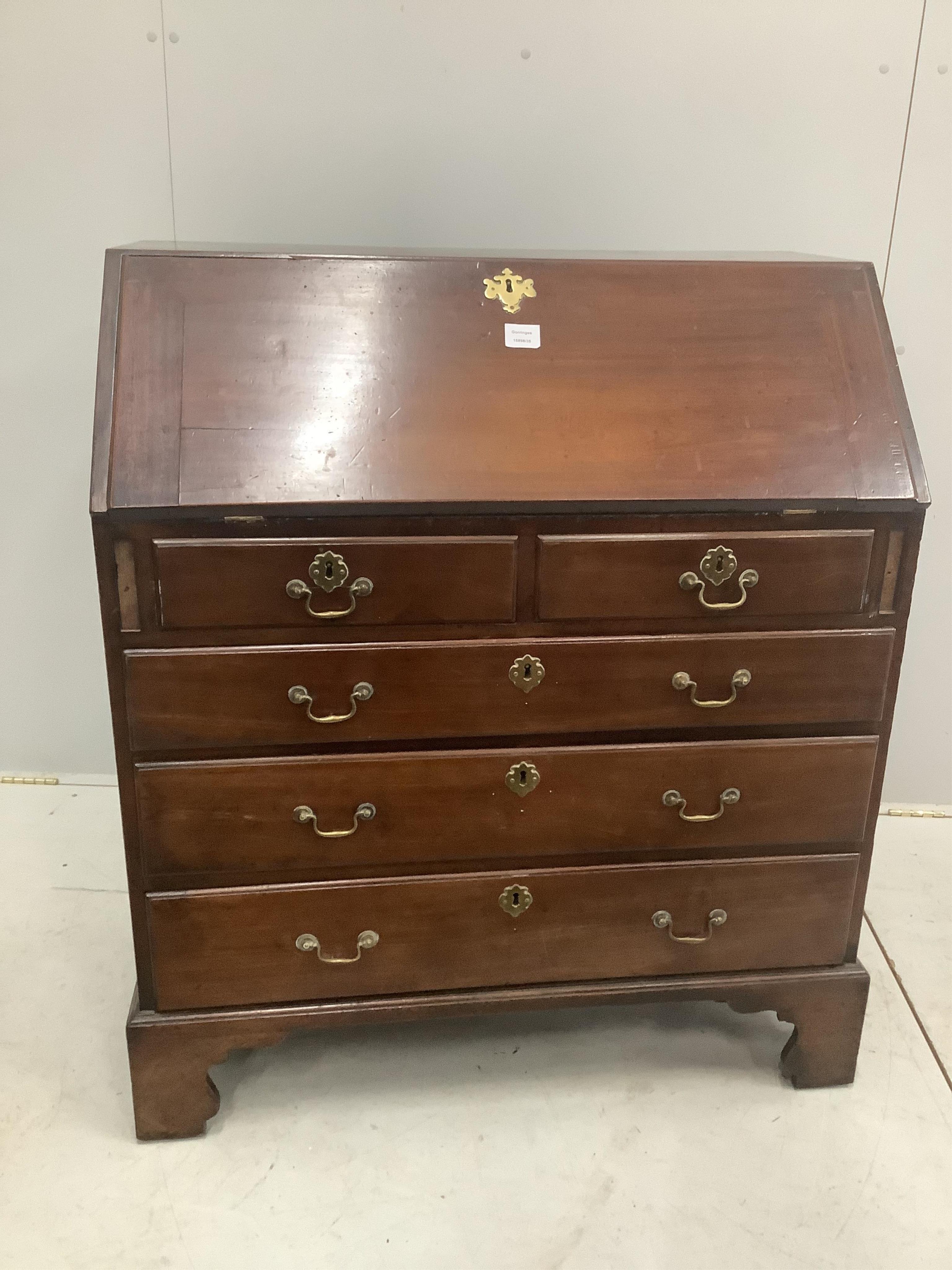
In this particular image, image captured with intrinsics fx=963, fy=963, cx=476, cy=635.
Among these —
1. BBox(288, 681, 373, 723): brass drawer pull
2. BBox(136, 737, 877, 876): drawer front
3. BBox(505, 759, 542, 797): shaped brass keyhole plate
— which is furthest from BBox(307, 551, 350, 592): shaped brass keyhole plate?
BBox(505, 759, 542, 797): shaped brass keyhole plate

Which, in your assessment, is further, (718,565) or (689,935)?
(689,935)

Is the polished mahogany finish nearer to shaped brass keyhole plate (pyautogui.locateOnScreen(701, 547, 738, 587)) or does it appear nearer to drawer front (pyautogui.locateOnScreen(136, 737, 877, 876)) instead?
shaped brass keyhole plate (pyautogui.locateOnScreen(701, 547, 738, 587))

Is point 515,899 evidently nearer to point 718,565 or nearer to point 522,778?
point 522,778

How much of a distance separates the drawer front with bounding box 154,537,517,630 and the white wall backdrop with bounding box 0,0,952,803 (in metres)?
1.00

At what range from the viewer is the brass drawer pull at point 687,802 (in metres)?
1.50

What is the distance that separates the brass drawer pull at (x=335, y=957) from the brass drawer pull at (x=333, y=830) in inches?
6.7

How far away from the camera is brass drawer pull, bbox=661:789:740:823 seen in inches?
59.1

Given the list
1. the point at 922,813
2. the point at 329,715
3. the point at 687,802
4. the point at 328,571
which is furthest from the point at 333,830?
the point at 922,813

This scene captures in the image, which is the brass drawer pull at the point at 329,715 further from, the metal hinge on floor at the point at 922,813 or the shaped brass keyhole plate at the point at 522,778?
the metal hinge on floor at the point at 922,813

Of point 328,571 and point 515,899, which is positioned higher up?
point 328,571

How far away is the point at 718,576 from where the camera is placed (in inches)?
54.6

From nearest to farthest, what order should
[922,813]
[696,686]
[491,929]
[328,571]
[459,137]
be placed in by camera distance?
[328,571] → [696,686] → [491,929] → [459,137] → [922,813]

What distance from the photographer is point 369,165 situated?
1.96 metres

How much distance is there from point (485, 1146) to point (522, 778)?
63 cm
